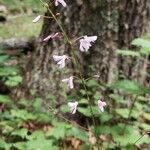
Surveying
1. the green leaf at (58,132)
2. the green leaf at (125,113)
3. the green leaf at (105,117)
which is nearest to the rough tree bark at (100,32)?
the green leaf at (125,113)

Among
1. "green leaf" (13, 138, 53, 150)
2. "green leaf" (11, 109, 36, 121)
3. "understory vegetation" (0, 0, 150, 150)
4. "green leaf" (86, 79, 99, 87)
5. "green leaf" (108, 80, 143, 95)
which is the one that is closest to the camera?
"green leaf" (108, 80, 143, 95)

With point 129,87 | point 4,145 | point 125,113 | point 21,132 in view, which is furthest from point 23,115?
point 129,87

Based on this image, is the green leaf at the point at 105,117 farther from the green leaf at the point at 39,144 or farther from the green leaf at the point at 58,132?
the green leaf at the point at 39,144

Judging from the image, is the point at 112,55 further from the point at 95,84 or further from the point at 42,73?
the point at 42,73

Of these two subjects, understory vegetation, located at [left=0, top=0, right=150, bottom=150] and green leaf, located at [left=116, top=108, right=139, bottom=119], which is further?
green leaf, located at [left=116, top=108, right=139, bottom=119]

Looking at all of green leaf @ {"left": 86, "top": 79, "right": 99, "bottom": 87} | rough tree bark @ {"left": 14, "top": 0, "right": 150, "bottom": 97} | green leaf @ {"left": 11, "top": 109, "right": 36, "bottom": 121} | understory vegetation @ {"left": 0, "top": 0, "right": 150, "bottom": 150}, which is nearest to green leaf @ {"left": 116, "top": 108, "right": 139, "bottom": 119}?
understory vegetation @ {"left": 0, "top": 0, "right": 150, "bottom": 150}

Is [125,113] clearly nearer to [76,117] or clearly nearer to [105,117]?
[105,117]

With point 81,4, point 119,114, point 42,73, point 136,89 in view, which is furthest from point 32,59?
point 136,89

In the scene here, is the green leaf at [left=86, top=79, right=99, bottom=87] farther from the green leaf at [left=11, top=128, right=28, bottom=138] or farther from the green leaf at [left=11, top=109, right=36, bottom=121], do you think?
the green leaf at [left=11, top=128, right=28, bottom=138]
